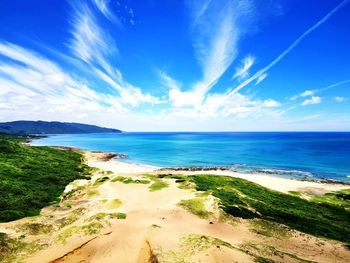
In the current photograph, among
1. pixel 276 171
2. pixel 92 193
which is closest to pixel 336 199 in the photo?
pixel 276 171

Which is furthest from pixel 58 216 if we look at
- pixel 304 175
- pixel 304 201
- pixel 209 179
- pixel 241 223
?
pixel 304 175

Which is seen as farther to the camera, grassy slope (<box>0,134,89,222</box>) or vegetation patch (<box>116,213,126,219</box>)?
grassy slope (<box>0,134,89,222</box>)

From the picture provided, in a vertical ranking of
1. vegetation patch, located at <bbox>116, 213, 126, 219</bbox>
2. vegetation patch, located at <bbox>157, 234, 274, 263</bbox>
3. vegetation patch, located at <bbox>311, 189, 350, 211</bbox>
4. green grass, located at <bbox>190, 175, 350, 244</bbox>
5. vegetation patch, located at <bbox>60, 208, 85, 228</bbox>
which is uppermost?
vegetation patch, located at <bbox>157, 234, 274, 263</bbox>

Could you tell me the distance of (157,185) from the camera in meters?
42.9

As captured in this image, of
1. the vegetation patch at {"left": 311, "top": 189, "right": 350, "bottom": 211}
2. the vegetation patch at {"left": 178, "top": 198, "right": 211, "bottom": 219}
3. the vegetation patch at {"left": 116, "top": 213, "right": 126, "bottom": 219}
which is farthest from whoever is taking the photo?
the vegetation patch at {"left": 311, "top": 189, "right": 350, "bottom": 211}

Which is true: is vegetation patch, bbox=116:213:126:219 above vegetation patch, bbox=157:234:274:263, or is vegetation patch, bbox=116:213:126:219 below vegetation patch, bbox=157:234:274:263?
below

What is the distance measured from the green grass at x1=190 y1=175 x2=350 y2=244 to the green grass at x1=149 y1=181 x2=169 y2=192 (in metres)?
5.64

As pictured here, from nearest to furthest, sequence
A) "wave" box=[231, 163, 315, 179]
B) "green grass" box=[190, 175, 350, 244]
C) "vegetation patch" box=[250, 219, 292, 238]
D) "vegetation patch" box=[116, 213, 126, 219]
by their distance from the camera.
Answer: "vegetation patch" box=[250, 219, 292, 238], "vegetation patch" box=[116, 213, 126, 219], "green grass" box=[190, 175, 350, 244], "wave" box=[231, 163, 315, 179]

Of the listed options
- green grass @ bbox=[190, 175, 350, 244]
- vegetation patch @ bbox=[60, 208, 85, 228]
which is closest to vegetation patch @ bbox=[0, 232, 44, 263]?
vegetation patch @ bbox=[60, 208, 85, 228]

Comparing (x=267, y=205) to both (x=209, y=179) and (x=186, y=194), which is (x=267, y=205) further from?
(x=209, y=179)

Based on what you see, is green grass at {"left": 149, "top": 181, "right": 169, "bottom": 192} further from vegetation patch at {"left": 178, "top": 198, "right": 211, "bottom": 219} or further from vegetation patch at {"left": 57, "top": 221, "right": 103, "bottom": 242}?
vegetation patch at {"left": 57, "top": 221, "right": 103, "bottom": 242}

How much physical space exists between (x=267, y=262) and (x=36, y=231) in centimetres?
1982

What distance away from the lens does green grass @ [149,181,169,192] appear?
41.2 m

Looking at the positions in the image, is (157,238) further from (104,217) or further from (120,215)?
(104,217)
